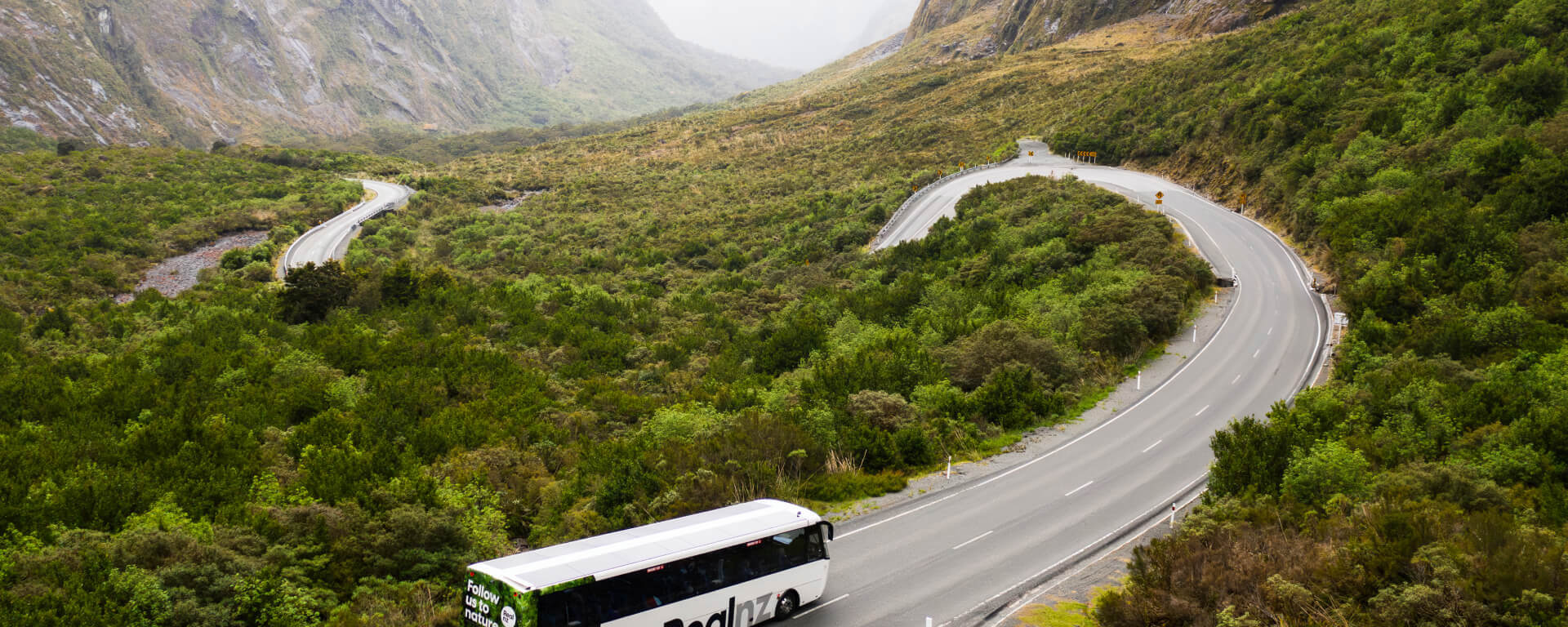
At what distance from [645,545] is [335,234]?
2013 inches

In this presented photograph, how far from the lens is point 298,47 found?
541ft

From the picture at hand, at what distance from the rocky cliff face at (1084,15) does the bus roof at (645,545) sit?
10186cm

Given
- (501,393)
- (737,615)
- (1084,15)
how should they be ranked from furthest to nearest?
(1084,15) < (501,393) < (737,615)

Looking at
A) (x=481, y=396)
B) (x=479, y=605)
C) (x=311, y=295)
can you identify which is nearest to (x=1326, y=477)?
(x=479, y=605)

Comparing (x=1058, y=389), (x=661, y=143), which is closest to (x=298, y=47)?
(x=661, y=143)

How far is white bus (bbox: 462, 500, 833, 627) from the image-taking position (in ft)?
33.2

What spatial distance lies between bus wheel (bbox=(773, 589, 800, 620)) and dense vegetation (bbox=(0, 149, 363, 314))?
3679 cm

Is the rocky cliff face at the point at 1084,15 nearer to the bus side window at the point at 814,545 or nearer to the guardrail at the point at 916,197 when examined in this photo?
the guardrail at the point at 916,197

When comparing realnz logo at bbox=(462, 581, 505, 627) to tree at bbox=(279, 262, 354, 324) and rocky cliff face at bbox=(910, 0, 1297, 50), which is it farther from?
rocky cliff face at bbox=(910, 0, 1297, 50)

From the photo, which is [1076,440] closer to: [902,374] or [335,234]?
[902,374]

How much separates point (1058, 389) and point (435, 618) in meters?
18.9

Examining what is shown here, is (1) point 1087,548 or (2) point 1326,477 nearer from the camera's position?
(2) point 1326,477

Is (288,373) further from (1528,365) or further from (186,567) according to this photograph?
(1528,365)

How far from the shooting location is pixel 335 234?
5334 centimetres
